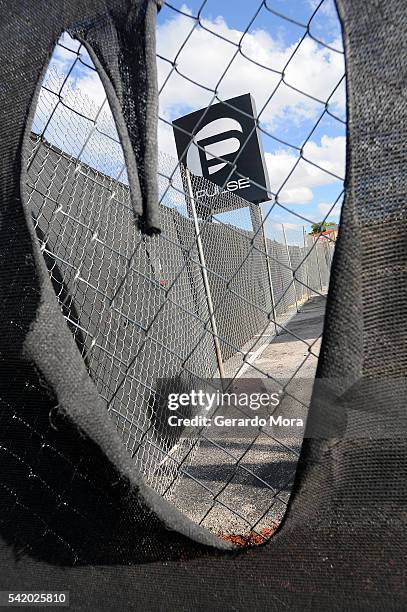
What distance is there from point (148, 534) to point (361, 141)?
3.15ft

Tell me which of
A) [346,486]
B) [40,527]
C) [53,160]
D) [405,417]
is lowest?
[40,527]

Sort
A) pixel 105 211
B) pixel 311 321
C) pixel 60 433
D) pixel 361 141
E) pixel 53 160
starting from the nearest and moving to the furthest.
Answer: pixel 361 141 < pixel 60 433 < pixel 53 160 < pixel 105 211 < pixel 311 321

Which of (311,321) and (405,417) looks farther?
(311,321)

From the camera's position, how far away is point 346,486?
1.03m

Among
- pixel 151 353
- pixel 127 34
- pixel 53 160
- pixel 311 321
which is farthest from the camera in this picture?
pixel 311 321

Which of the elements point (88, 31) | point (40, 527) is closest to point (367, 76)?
point (88, 31)

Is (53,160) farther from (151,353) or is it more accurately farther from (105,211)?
(151,353)

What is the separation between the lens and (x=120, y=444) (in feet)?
3.72

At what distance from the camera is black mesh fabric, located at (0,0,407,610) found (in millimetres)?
948

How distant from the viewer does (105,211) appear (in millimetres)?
3174

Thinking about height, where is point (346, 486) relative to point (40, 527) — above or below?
above

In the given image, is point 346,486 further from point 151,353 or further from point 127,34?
point 151,353

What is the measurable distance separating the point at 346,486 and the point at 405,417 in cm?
18

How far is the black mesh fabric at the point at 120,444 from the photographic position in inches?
37.3
